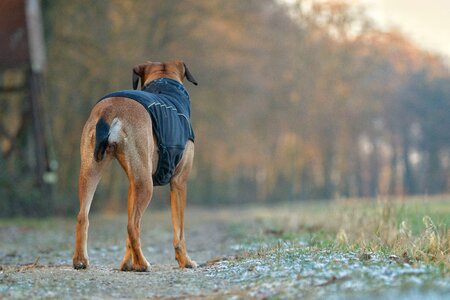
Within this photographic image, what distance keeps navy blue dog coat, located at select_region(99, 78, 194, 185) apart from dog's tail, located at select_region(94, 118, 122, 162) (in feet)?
1.46

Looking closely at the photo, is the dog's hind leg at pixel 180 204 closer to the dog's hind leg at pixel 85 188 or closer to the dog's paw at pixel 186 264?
the dog's paw at pixel 186 264

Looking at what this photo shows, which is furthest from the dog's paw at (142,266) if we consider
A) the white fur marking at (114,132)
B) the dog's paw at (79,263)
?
the white fur marking at (114,132)

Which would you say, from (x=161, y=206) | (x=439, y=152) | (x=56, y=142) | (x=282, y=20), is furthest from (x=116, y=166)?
(x=439, y=152)

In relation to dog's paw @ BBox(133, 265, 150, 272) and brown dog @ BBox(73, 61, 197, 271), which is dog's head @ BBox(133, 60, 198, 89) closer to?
brown dog @ BBox(73, 61, 197, 271)

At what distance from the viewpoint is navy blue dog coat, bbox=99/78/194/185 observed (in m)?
9.39

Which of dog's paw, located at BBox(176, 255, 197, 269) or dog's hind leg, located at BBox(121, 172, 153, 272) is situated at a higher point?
dog's hind leg, located at BBox(121, 172, 153, 272)

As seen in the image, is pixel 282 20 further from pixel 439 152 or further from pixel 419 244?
pixel 419 244

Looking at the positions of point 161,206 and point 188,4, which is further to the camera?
point 161,206

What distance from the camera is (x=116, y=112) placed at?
9008mm

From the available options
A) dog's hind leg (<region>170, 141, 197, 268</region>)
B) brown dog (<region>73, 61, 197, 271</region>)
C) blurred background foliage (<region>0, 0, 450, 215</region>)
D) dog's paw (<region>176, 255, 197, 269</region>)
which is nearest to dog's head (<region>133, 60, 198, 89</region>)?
dog's hind leg (<region>170, 141, 197, 268</region>)

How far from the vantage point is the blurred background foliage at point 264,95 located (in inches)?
1156

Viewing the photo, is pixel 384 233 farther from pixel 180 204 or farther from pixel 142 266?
Result: pixel 142 266

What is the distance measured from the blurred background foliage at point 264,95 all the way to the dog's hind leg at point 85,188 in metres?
9.31

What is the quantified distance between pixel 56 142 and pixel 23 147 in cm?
401
